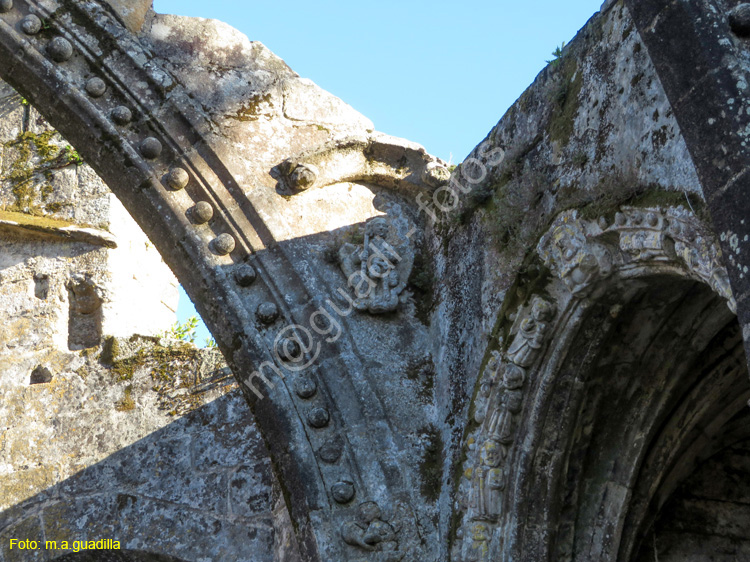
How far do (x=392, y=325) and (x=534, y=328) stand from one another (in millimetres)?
843

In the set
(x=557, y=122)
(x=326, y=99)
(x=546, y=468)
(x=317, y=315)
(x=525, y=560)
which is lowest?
(x=525, y=560)

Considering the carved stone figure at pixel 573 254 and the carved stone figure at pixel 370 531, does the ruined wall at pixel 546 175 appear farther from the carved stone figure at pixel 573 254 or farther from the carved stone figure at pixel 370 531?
the carved stone figure at pixel 370 531

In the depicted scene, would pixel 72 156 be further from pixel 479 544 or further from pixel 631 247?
pixel 631 247

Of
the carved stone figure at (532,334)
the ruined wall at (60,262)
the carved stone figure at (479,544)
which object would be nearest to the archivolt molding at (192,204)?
the carved stone figure at (479,544)

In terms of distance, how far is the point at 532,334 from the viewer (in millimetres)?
3164

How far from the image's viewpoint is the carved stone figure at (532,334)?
313cm

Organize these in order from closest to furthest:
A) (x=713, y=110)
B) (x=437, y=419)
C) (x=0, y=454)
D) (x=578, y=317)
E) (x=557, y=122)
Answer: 1. (x=713, y=110)
2. (x=578, y=317)
3. (x=557, y=122)
4. (x=437, y=419)
5. (x=0, y=454)

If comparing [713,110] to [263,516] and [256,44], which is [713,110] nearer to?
[256,44]

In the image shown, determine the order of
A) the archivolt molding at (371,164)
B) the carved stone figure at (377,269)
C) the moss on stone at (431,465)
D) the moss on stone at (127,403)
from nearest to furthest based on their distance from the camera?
1. the moss on stone at (431,465)
2. the carved stone figure at (377,269)
3. the archivolt molding at (371,164)
4. the moss on stone at (127,403)

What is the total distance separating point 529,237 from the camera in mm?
3336

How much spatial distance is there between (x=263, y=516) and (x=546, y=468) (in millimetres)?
1720

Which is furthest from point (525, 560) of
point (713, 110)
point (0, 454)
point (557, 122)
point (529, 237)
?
point (0, 454)

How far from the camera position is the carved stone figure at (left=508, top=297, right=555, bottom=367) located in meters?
3.13

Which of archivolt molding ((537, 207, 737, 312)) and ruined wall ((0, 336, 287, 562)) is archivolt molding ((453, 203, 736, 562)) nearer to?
archivolt molding ((537, 207, 737, 312))
